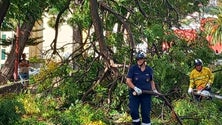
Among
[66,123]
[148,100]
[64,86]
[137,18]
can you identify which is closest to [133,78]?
[148,100]

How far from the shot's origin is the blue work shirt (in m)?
9.46

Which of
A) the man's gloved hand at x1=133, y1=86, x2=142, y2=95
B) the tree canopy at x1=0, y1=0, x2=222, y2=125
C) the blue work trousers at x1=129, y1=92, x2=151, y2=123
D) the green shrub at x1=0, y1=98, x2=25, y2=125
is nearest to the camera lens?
the green shrub at x1=0, y1=98, x2=25, y2=125

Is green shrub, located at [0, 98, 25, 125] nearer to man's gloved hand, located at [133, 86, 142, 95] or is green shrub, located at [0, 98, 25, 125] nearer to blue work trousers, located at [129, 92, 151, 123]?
man's gloved hand, located at [133, 86, 142, 95]

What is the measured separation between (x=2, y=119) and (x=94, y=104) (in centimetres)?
421

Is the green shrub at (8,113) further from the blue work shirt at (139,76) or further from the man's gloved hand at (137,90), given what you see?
the blue work shirt at (139,76)

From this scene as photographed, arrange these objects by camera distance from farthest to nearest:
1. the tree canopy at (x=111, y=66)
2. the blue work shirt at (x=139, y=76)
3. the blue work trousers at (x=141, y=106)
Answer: the tree canopy at (x=111, y=66) → the blue work trousers at (x=141, y=106) → the blue work shirt at (x=139, y=76)

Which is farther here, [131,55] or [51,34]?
[51,34]

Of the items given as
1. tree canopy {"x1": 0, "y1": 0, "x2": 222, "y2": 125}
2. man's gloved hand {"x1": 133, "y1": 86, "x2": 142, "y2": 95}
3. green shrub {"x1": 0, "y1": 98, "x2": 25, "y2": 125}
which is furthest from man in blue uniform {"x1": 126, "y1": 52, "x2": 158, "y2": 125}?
green shrub {"x1": 0, "y1": 98, "x2": 25, "y2": 125}

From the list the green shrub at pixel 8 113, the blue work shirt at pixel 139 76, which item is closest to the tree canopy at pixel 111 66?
the blue work shirt at pixel 139 76

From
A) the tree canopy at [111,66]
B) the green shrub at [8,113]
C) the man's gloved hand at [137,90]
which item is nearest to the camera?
the green shrub at [8,113]

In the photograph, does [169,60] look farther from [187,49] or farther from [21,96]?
[21,96]

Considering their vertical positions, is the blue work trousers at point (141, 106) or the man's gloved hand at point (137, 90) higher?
the man's gloved hand at point (137, 90)

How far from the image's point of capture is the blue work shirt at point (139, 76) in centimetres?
946

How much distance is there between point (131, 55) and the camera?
464 inches
